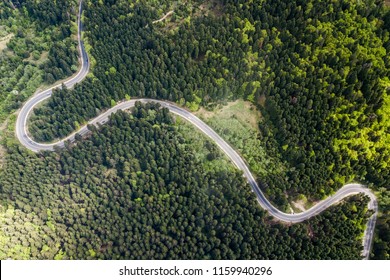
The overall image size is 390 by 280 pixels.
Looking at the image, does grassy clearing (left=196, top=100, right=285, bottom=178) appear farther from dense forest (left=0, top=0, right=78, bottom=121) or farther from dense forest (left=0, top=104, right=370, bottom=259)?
dense forest (left=0, top=0, right=78, bottom=121)

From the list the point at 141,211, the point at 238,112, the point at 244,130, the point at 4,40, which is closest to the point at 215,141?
the point at 244,130

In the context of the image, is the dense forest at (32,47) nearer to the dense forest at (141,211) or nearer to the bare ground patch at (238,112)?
the dense forest at (141,211)

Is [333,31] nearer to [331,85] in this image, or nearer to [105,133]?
[331,85]

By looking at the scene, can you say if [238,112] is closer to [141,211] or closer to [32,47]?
[141,211]

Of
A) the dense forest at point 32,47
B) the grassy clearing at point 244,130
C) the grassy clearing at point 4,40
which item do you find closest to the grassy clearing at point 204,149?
the grassy clearing at point 244,130

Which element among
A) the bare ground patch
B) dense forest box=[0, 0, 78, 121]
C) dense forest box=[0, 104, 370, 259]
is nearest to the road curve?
dense forest box=[0, 104, 370, 259]
